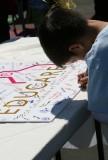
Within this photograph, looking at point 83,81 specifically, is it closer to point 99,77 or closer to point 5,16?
point 99,77

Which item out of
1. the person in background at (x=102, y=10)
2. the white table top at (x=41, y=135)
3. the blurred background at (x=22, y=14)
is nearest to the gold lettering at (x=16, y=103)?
the white table top at (x=41, y=135)

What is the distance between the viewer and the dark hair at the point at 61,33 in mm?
1216

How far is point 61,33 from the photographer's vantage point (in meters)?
1.21

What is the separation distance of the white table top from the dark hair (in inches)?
5.5

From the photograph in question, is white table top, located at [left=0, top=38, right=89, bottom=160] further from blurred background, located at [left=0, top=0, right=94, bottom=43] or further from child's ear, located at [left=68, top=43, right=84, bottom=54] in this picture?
blurred background, located at [left=0, top=0, right=94, bottom=43]

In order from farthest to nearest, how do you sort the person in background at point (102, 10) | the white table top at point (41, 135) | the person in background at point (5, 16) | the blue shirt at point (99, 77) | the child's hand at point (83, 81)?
the person in background at point (5, 16) < the person in background at point (102, 10) < the child's hand at point (83, 81) < the blue shirt at point (99, 77) < the white table top at point (41, 135)

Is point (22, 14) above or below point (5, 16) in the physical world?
below

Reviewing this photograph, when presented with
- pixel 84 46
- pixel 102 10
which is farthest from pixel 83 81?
pixel 102 10

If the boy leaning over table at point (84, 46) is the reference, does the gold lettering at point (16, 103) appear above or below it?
below

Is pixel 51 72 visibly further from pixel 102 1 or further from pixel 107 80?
pixel 102 1

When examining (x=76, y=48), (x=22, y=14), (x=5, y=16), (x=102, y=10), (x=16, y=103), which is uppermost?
(x=76, y=48)

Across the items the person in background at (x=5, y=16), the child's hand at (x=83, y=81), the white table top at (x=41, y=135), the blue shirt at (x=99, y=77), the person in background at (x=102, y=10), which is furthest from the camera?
the person in background at (x=5, y=16)

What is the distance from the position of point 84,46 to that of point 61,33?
8cm

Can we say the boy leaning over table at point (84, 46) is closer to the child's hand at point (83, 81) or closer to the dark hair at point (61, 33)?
the dark hair at point (61, 33)
